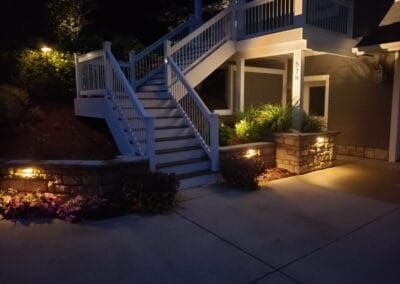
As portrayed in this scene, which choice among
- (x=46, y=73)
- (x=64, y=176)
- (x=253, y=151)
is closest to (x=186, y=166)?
(x=253, y=151)

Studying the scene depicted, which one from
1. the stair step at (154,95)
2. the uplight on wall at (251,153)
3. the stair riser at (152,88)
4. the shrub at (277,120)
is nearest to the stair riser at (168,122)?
the stair step at (154,95)

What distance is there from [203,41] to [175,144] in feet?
10.2

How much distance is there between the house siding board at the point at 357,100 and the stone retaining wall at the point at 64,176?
6323 mm

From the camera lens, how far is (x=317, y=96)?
927cm

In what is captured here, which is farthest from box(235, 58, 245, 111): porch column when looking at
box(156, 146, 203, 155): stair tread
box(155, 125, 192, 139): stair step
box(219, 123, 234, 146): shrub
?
box(156, 146, 203, 155): stair tread

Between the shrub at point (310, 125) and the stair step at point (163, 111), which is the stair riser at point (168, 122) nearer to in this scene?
the stair step at point (163, 111)

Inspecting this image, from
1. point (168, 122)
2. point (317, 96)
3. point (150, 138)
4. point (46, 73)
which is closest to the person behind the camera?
point (150, 138)

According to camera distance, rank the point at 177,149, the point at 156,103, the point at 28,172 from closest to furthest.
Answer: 1. the point at 28,172
2. the point at 177,149
3. the point at 156,103

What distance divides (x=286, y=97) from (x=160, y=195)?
6653 mm

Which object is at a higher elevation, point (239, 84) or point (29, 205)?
point (239, 84)

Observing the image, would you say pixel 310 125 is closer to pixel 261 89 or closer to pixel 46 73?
pixel 261 89

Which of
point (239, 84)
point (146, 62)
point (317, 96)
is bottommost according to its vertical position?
point (317, 96)

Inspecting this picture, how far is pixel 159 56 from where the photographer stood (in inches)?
345

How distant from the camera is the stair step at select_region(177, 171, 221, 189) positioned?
5348 millimetres
